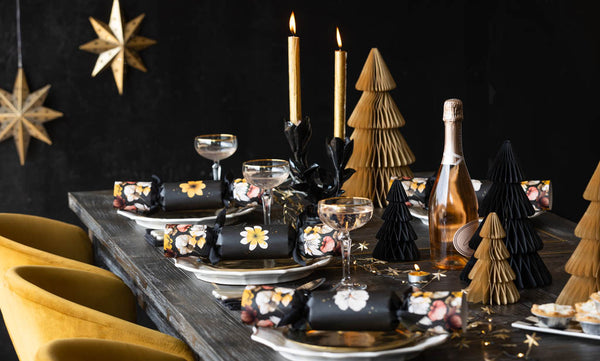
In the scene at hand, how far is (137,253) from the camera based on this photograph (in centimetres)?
184

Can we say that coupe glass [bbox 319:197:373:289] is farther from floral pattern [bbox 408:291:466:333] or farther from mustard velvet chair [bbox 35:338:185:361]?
mustard velvet chair [bbox 35:338:185:361]

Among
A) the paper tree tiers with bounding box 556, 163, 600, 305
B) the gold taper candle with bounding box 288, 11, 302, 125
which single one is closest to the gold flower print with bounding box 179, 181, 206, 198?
the gold taper candle with bounding box 288, 11, 302, 125

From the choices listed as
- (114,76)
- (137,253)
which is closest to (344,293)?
(137,253)

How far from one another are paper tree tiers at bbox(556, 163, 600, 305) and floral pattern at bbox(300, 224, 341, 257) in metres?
0.49

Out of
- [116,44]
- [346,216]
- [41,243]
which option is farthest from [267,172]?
[116,44]

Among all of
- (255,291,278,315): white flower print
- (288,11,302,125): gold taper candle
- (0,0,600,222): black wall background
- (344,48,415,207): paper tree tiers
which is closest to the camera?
(255,291,278,315): white flower print

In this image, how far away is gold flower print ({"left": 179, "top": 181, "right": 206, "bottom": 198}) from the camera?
2.15 m

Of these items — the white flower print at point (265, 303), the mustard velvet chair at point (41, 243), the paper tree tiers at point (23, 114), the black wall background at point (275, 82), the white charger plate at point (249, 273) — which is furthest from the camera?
the black wall background at point (275, 82)

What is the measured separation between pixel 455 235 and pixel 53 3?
2.72 m

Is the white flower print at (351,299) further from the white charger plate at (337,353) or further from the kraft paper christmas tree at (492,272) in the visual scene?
the kraft paper christmas tree at (492,272)

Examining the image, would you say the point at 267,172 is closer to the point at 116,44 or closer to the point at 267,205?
the point at 267,205

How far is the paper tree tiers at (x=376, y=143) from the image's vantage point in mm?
2354

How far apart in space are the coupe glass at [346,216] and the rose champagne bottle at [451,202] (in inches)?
8.3

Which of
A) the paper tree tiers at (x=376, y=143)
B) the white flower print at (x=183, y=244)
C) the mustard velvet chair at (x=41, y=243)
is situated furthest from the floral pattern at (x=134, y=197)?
the paper tree tiers at (x=376, y=143)
